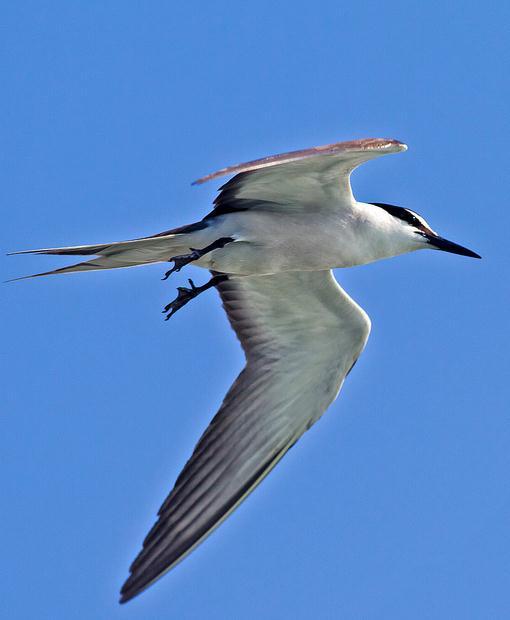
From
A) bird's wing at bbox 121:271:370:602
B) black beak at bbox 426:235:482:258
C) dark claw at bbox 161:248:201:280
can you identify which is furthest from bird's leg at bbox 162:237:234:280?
black beak at bbox 426:235:482:258

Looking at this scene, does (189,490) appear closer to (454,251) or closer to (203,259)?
(203,259)

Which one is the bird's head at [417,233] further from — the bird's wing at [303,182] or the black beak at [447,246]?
the bird's wing at [303,182]

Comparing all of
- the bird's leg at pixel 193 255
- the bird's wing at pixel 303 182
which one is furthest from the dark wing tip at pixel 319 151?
the bird's leg at pixel 193 255

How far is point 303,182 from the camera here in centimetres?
1103

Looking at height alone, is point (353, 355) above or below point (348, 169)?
below

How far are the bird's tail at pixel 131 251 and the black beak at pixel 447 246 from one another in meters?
2.26

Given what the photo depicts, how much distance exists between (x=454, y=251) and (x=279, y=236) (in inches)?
67.8

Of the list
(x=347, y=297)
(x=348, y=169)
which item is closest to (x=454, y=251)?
(x=347, y=297)

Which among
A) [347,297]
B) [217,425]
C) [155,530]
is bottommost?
[155,530]

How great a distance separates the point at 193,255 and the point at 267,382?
67.6 inches

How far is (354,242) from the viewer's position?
37.4ft

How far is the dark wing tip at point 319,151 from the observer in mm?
8938

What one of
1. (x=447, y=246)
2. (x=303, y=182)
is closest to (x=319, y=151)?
(x=303, y=182)

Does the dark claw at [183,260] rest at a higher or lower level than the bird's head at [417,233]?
lower
